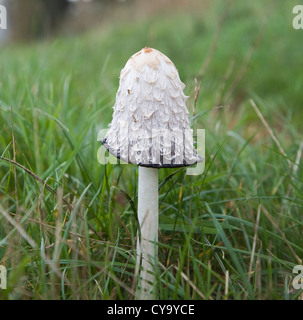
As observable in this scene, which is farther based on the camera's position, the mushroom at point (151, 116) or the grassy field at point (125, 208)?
the grassy field at point (125, 208)

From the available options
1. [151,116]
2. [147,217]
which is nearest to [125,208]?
[147,217]

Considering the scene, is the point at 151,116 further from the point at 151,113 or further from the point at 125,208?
the point at 125,208

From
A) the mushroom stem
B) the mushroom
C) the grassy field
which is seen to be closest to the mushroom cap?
the mushroom

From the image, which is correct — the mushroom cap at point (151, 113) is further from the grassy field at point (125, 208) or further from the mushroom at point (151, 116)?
the grassy field at point (125, 208)

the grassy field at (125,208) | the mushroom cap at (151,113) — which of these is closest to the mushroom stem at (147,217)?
the grassy field at (125,208)

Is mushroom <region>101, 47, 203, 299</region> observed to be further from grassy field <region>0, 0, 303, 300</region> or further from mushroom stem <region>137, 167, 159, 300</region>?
grassy field <region>0, 0, 303, 300</region>

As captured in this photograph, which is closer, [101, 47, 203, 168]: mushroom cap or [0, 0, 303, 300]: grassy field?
[101, 47, 203, 168]: mushroom cap

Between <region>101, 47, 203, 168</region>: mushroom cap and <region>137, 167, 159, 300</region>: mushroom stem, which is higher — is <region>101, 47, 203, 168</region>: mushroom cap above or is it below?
above

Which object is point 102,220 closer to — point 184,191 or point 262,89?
point 184,191

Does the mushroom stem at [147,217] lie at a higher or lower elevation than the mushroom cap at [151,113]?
lower
